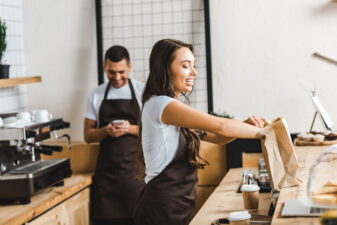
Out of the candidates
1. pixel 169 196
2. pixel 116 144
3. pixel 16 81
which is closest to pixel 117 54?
pixel 116 144

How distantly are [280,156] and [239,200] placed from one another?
2.39 ft

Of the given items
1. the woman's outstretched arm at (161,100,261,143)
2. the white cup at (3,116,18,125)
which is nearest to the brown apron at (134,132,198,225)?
the woman's outstretched arm at (161,100,261,143)

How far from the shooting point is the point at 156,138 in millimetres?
2197

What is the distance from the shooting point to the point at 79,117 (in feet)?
13.8

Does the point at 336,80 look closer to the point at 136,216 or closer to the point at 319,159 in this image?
the point at 136,216

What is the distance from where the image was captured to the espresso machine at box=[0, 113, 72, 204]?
9.62 feet

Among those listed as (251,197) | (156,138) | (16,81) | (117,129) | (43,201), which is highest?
(16,81)

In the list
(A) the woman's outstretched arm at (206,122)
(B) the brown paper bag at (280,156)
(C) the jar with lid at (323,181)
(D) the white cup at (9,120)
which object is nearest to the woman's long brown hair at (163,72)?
(A) the woman's outstretched arm at (206,122)

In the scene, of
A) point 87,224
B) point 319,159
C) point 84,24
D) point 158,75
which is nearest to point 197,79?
point 84,24

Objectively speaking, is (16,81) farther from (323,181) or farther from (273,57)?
(323,181)

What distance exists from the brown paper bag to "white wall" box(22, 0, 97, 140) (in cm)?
240

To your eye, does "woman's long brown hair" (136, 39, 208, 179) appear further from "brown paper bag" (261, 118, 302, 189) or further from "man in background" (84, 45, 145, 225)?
"man in background" (84, 45, 145, 225)

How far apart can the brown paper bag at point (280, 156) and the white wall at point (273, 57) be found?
1.92 m

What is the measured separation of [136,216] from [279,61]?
6.46 ft
